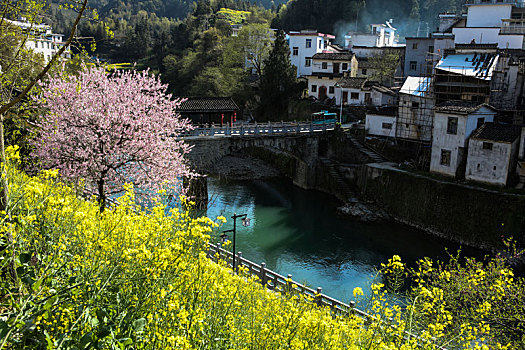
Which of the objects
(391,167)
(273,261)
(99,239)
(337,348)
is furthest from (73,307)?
(391,167)

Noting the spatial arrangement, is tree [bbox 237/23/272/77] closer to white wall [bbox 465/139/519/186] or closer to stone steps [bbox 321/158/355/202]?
stone steps [bbox 321/158/355/202]

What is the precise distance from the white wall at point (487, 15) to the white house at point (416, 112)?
15.5m

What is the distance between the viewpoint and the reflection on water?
28156mm

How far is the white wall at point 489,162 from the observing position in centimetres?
3328

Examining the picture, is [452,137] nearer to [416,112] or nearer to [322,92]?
[416,112]

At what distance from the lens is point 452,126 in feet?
120

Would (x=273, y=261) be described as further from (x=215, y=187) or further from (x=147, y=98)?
(x=215, y=187)

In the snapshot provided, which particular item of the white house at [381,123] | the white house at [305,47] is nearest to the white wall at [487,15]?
the white house at [381,123]

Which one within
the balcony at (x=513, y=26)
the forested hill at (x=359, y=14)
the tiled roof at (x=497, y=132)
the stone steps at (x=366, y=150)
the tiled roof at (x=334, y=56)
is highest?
the forested hill at (x=359, y=14)

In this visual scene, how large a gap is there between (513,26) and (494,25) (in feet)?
8.18

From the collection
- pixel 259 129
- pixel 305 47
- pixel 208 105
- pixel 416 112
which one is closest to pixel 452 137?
pixel 416 112

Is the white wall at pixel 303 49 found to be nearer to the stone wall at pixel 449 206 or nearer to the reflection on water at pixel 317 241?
the reflection on water at pixel 317 241

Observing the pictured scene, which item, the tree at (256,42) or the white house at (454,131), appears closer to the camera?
the white house at (454,131)

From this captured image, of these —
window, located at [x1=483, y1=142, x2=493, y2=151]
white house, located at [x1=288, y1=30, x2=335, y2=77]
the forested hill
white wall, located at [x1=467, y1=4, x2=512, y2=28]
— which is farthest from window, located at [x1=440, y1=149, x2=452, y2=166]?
the forested hill
